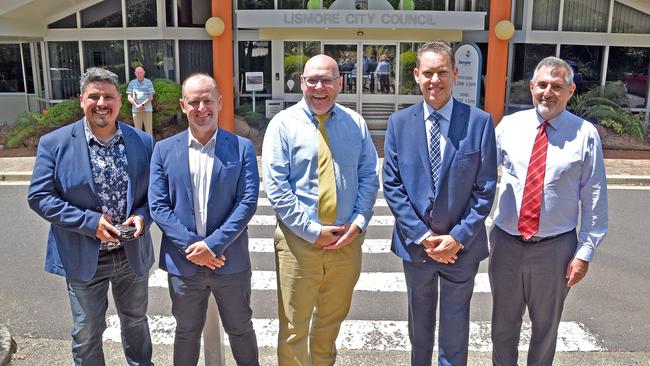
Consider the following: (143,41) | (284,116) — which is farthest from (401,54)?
(284,116)

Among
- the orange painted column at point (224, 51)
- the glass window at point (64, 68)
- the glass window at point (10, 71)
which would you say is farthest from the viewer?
the glass window at point (10, 71)

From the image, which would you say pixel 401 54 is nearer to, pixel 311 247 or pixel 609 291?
pixel 609 291

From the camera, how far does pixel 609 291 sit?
592 cm

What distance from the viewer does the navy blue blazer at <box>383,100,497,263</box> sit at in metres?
3.47

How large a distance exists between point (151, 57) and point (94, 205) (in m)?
15.1

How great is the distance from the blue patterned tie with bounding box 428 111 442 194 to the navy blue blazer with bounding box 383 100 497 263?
0.04 meters

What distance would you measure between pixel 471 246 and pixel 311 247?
1003mm

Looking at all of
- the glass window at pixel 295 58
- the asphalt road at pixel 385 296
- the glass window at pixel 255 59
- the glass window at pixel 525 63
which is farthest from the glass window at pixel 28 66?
the glass window at pixel 525 63

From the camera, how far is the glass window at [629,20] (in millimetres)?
16984

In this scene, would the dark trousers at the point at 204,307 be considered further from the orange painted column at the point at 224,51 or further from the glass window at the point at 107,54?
the glass window at the point at 107,54

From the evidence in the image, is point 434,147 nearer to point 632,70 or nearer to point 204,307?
point 204,307

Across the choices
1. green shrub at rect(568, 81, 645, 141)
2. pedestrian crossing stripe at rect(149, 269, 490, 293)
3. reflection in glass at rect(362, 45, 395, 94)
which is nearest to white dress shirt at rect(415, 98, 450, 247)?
pedestrian crossing stripe at rect(149, 269, 490, 293)

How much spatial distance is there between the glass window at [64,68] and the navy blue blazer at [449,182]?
16.7 m

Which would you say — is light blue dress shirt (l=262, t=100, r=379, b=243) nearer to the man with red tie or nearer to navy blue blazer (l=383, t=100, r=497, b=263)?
navy blue blazer (l=383, t=100, r=497, b=263)
